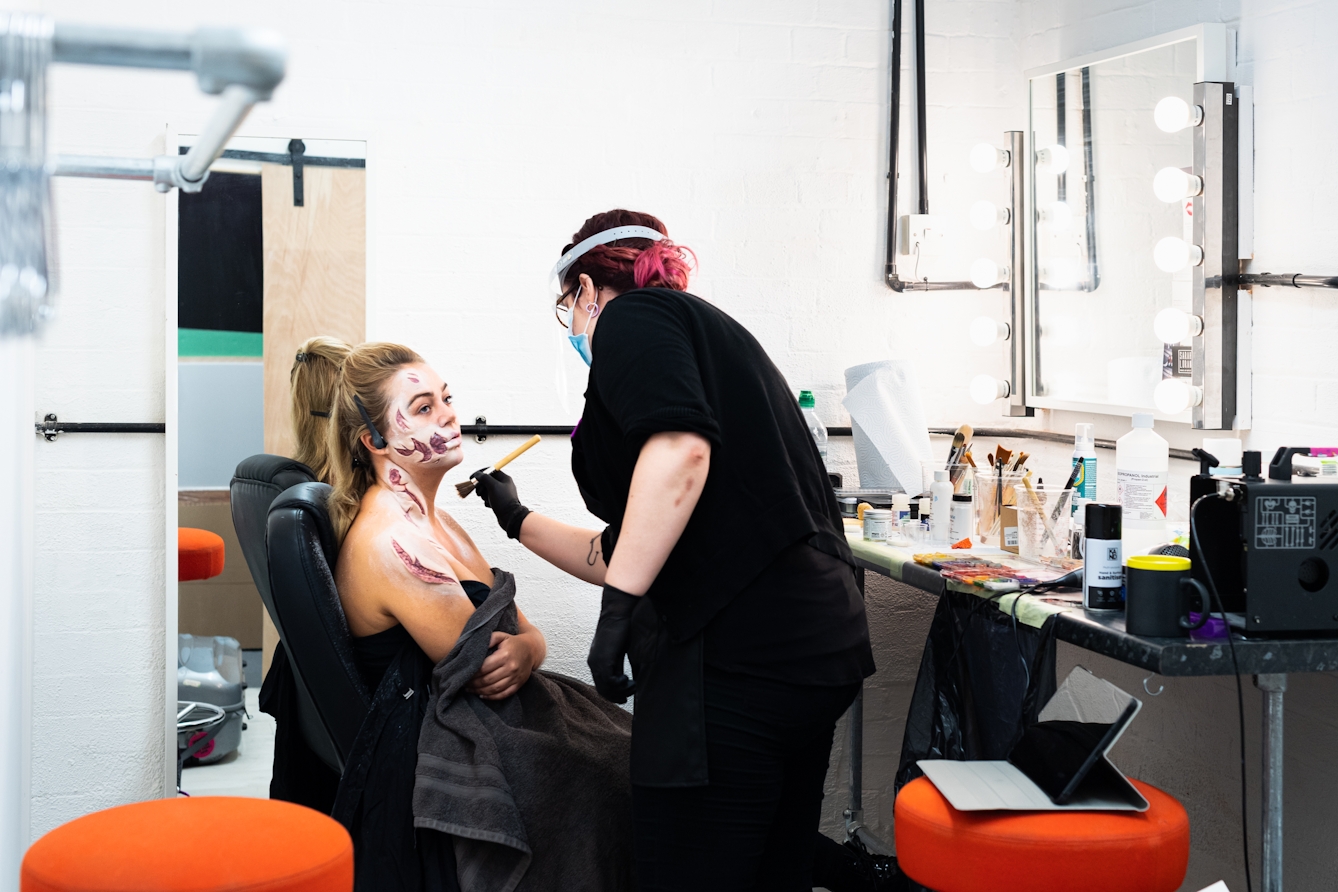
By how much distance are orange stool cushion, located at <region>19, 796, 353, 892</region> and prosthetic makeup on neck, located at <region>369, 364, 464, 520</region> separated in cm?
77

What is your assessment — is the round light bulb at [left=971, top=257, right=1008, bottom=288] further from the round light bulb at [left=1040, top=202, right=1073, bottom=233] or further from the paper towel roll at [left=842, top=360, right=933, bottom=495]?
the paper towel roll at [left=842, top=360, right=933, bottom=495]

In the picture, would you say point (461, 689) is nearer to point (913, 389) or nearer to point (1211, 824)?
point (913, 389)

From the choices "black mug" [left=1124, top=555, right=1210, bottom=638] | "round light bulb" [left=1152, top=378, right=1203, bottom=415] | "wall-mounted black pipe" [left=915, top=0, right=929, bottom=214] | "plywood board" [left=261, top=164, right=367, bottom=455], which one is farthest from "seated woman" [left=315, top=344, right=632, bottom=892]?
"wall-mounted black pipe" [left=915, top=0, right=929, bottom=214]

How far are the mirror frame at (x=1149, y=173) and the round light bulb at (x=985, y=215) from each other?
3.5 inches

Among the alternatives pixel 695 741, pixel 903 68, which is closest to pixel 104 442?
pixel 695 741

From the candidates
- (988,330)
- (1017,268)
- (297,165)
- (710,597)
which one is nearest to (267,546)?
(710,597)

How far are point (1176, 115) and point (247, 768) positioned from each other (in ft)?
7.86

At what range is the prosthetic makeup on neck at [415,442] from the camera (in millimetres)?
2129

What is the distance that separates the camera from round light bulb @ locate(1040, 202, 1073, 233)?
2727mm

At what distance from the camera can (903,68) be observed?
291 centimetres

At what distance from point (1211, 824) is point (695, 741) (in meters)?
1.41

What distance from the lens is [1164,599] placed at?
1.52 metres

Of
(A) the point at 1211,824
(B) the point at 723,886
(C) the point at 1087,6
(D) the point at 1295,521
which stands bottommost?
(A) the point at 1211,824

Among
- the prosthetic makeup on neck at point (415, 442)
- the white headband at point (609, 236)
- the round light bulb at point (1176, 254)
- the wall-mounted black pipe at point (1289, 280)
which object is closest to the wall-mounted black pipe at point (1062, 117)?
the round light bulb at point (1176, 254)
